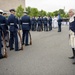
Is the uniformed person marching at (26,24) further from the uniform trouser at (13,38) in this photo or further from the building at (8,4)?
the building at (8,4)

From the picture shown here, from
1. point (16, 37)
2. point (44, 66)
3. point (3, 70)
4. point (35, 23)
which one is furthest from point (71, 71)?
point (35, 23)

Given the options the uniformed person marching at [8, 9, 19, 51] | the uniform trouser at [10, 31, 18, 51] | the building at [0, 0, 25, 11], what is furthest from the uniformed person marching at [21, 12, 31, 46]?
the building at [0, 0, 25, 11]

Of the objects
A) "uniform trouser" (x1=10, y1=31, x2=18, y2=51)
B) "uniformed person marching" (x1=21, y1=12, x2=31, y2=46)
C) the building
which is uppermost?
the building

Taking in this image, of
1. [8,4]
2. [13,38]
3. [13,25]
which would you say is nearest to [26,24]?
[13,38]

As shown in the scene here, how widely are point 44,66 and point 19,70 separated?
0.93 metres

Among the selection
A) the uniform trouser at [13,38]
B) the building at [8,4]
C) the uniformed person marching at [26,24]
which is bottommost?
the uniform trouser at [13,38]

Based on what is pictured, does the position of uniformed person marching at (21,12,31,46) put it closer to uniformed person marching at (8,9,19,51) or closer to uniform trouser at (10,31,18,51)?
uniform trouser at (10,31,18,51)

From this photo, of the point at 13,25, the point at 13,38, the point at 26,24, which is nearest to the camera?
the point at 13,25

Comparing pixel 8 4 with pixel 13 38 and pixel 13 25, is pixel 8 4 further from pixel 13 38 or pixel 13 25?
pixel 13 25

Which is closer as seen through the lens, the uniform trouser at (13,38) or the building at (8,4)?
the uniform trouser at (13,38)

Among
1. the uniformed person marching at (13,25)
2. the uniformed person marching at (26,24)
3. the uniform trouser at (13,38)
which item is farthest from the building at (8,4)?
the uniformed person marching at (13,25)

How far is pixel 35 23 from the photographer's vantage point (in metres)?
29.8

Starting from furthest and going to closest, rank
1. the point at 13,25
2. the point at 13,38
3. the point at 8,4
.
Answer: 1. the point at 8,4
2. the point at 13,38
3. the point at 13,25

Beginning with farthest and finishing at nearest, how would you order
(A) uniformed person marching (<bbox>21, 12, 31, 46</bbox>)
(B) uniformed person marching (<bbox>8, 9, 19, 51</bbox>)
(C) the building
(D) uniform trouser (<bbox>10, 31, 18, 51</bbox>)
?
(C) the building → (A) uniformed person marching (<bbox>21, 12, 31, 46</bbox>) → (D) uniform trouser (<bbox>10, 31, 18, 51</bbox>) → (B) uniformed person marching (<bbox>8, 9, 19, 51</bbox>)
